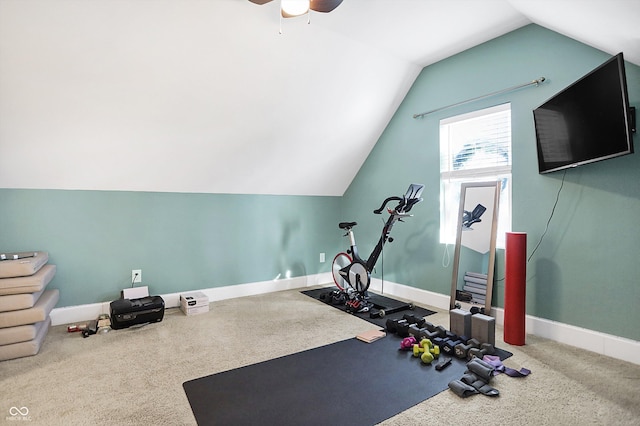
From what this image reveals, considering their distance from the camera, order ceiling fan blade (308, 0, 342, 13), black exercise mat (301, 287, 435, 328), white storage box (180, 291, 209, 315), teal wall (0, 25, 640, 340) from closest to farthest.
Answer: ceiling fan blade (308, 0, 342, 13)
teal wall (0, 25, 640, 340)
black exercise mat (301, 287, 435, 328)
white storage box (180, 291, 209, 315)

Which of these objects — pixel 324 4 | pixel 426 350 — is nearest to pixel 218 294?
pixel 426 350

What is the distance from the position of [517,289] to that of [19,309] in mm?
3755

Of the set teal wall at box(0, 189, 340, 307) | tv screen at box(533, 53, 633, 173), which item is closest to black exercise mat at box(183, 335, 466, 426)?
tv screen at box(533, 53, 633, 173)

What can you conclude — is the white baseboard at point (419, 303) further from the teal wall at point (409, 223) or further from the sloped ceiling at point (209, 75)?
the sloped ceiling at point (209, 75)

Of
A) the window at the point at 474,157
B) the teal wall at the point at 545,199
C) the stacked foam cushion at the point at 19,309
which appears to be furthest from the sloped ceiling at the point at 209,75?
the stacked foam cushion at the point at 19,309

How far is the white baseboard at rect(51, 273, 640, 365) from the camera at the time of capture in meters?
2.45

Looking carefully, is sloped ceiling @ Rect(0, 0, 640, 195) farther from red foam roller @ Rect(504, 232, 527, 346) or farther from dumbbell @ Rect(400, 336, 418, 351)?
dumbbell @ Rect(400, 336, 418, 351)

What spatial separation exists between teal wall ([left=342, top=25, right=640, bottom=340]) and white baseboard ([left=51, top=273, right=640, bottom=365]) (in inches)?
2.6

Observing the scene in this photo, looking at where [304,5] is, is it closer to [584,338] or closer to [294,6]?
[294,6]

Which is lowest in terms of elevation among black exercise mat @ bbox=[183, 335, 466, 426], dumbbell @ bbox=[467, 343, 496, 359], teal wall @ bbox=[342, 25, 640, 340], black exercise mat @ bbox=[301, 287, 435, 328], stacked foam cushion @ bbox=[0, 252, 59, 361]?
black exercise mat @ bbox=[183, 335, 466, 426]

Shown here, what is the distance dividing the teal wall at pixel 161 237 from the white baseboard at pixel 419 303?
0.28ft

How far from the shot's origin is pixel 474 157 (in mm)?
3465

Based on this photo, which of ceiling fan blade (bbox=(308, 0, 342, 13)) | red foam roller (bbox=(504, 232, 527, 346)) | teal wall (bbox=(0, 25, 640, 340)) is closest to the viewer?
ceiling fan blade (bbox=(308, 0, 342, 13))

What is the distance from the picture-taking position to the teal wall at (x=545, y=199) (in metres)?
2.45
